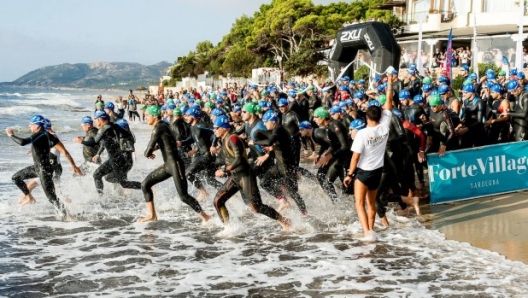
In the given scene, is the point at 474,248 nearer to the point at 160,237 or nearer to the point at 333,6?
the point at 160,237

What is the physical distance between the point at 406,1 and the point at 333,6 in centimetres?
902

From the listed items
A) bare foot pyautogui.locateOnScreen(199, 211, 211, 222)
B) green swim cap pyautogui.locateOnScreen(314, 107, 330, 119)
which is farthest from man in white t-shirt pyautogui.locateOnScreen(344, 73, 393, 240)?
bare foot pyautogui.locateOnScreen(199, 211, 211, 222)

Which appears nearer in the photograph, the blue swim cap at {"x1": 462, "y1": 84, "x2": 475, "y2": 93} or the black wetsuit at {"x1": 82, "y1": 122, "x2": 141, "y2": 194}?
the black wetsuit at {"x1": 82, "y1": 122, "x2": 141, "y2": 194}

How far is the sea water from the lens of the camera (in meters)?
6.01

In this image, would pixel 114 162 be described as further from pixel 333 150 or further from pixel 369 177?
pixel 369 177

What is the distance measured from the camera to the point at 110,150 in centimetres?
1019

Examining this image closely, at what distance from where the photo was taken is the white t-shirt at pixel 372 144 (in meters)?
7.22

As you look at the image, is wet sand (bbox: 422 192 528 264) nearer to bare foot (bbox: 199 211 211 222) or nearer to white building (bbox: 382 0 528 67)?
bare foot (bbox: 199 211 211 222)

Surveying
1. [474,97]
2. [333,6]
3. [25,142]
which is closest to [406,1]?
[333,6]

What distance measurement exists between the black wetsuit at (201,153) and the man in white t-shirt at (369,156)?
137 inches

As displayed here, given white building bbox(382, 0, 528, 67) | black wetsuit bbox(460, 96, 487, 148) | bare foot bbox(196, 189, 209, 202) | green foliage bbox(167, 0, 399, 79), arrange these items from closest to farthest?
black wetsuit bbox(460, 96, 487, 148), bare foot bbox(196, 189, 209, 202), white building bbox(382, 0, 528, 67), green foliage bbox(167, 0, 399, 79)

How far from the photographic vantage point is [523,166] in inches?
395

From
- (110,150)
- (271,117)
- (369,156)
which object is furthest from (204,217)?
(369,156)

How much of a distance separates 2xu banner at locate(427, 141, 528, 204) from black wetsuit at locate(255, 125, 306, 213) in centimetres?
221
